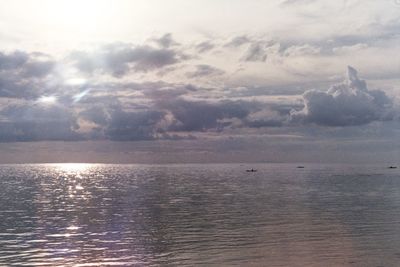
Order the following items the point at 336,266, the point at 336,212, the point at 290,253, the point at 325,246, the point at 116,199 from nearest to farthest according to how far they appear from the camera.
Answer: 1. the point at 336,266
2. the point at 290,253
3. the point at 325,246
4. the point at 336,212
5. the point at 116,199

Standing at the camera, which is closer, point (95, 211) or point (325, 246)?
point (325, 246)

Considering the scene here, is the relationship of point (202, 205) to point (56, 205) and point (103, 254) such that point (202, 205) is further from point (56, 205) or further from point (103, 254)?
point (103, 254)

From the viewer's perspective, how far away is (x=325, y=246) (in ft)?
169

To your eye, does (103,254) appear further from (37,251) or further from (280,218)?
(280,218)

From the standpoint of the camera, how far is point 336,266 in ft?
141

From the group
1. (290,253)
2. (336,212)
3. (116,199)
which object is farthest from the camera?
(116,199)

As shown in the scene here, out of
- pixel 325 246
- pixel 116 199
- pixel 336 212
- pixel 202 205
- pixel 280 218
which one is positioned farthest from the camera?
pixel 116 199

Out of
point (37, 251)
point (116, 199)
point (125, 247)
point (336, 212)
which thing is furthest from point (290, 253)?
point (116, 199)

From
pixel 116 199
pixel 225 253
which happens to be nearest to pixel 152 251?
pixel 225 253

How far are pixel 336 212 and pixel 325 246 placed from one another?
3279 cm

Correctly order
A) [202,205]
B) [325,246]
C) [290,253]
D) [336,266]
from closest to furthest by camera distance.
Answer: [336,266] < [290,253] < [325,246] < [202,205]

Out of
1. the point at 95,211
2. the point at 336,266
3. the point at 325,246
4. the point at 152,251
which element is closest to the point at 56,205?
the point at 95,211

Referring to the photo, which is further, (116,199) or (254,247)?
(116,199)

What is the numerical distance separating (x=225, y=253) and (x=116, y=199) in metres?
68.3
